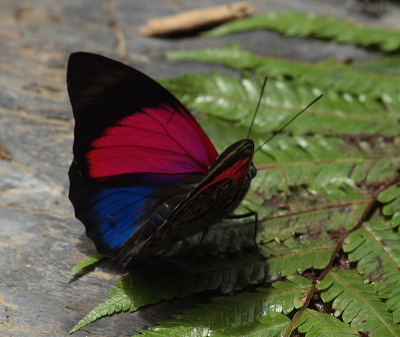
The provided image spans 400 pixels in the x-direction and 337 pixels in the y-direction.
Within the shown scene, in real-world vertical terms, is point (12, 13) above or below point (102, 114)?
below

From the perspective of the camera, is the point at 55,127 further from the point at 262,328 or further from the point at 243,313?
the point at 262,328

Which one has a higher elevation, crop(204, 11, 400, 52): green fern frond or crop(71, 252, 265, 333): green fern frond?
crop(204, 11, 400, 52): green fern frond

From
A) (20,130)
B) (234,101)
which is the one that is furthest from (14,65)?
(234,101)

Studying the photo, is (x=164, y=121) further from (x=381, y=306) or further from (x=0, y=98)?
(x=0, y=98)

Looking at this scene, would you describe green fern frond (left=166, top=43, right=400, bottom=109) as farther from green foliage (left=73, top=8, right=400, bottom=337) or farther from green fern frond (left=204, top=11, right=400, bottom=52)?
green fern frond (left=204, top=11, right=400, bottom=52)

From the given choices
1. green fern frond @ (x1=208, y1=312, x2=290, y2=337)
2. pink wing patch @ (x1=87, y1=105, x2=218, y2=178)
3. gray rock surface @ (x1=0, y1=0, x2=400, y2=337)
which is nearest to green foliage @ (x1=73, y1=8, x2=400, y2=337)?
green fern frond @ (x1=208, y1=312, x2=290, y2=337)

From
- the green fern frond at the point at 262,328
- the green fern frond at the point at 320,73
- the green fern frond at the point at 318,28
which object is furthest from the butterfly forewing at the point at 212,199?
the green fern frond at the point at 318,28

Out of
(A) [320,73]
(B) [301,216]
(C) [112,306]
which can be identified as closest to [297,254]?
(B) [301,216]
